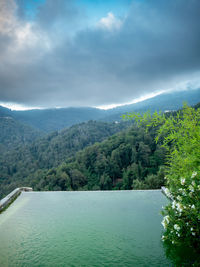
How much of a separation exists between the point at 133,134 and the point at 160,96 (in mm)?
132092

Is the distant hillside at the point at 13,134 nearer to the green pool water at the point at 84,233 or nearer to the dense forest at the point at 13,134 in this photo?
the dense forest at the point at 13,134

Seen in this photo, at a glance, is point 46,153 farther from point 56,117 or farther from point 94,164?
point 56,117

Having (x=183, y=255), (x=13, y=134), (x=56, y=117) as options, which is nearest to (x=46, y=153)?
(x=13, y=134)

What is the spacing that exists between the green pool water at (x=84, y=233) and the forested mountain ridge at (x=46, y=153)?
40.1 metres

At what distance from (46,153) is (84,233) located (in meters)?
50.5

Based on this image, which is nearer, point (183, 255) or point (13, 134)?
point (183, 255)

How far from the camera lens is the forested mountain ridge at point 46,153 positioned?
45688mm

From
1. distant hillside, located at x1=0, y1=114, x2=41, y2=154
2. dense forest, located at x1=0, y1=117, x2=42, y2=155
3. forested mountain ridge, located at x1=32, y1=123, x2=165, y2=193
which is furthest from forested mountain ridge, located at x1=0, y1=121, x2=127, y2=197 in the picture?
distant hillside, located at x1=0, y1=114, x2=41, y2=154

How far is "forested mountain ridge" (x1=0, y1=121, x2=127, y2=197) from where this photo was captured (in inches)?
1799

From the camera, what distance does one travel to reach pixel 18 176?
4416cm

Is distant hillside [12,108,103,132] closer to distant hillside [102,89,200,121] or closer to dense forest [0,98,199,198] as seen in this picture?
distant hillside [102,89,200,121]

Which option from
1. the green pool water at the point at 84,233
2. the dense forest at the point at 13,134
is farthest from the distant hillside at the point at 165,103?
the green pool water at the point at 84,233

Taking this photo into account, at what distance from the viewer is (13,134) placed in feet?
270

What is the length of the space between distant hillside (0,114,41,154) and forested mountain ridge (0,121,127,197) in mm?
19758
